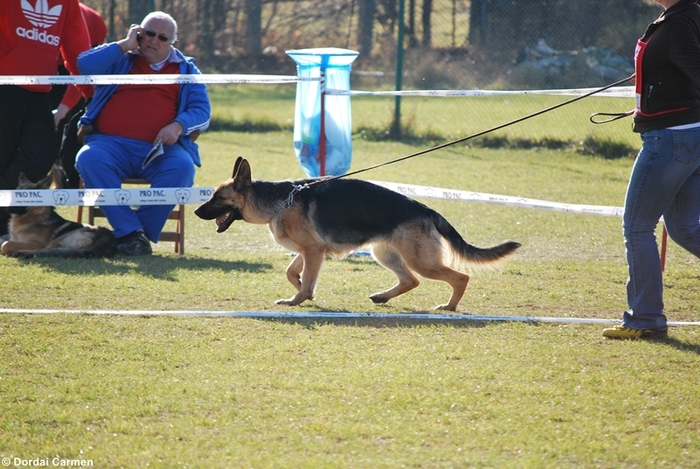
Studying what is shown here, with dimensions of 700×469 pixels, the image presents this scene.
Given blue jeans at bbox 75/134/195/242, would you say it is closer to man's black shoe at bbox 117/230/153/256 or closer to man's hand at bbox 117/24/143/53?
man's black shoe at bbox 117/230/153/256

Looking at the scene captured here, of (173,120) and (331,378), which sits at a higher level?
(173,120)

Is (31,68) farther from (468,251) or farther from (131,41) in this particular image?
(468,251)

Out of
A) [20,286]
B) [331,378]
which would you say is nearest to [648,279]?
[331,378]

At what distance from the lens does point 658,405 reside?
359 centimetres

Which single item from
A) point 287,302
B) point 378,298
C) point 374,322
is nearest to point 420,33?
point 378,298

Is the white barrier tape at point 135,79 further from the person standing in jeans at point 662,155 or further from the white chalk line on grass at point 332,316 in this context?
the person standing in jeans at point 662,155

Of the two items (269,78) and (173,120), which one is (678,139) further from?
(173,120)

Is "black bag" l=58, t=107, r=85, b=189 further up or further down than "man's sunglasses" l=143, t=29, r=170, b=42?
further down

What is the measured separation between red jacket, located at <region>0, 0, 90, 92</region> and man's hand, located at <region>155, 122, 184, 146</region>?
1090 mm

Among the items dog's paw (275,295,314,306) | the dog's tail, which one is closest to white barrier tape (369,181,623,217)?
the dog's tail

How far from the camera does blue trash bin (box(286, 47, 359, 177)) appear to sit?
732 centimetres

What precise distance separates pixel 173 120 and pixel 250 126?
850cm

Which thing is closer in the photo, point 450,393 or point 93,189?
point 450,393

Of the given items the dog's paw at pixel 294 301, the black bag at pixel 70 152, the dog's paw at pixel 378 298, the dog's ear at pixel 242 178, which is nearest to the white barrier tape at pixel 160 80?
the black bag at pixel 70 152
